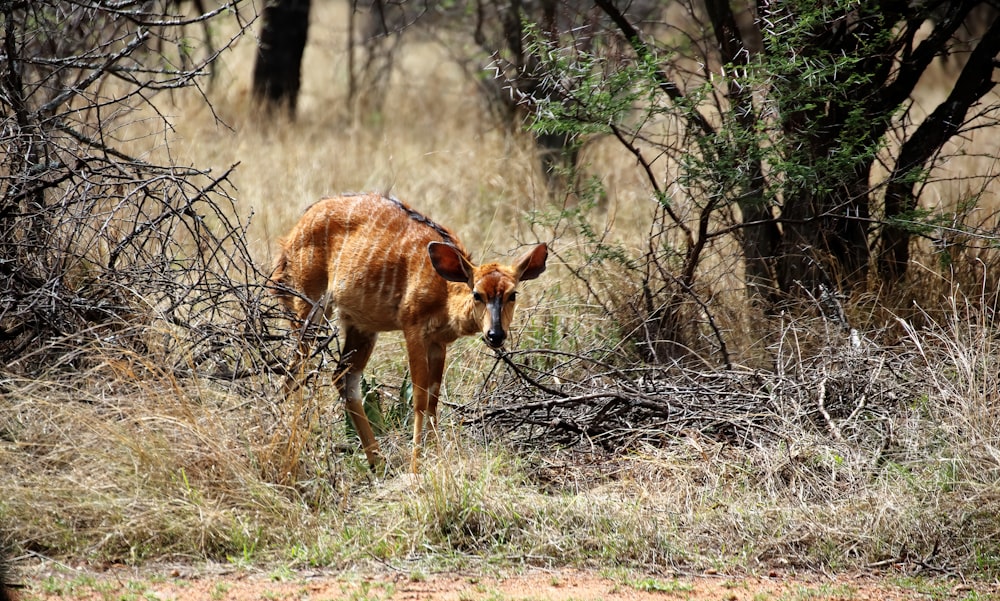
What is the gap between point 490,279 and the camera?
5.66 meters

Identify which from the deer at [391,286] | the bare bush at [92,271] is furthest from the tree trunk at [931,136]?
the bare bush at [92,271]

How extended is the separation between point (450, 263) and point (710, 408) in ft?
5.06

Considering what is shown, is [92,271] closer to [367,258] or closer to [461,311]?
[367,258]

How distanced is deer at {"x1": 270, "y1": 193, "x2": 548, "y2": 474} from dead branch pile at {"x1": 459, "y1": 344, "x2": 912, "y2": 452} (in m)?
0.34

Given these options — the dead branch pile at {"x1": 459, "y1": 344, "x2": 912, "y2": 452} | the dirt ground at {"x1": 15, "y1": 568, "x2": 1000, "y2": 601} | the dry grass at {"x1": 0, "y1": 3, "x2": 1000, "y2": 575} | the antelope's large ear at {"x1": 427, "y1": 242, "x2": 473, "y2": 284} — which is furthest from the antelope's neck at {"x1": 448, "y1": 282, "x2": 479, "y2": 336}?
the dirt ground at {"x1": 15, "y1": 568, "x2": 1000, "y2": 601}

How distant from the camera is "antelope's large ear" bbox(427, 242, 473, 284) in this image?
5781 mm

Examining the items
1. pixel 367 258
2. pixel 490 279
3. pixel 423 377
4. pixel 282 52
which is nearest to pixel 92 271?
pixel 367 258

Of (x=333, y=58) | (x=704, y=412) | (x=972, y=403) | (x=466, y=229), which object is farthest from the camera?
(x=333, y=58)

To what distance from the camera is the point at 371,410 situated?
20.9 ft

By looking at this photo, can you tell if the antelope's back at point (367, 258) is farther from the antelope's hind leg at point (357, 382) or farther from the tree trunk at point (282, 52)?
the tree trunk at point (282, 52)

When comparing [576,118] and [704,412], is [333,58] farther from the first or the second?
[704,412]

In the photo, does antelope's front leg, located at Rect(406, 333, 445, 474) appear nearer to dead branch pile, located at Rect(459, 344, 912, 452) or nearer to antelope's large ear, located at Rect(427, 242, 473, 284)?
dead branch pile, located at Rect(459, 344, 912, 452)

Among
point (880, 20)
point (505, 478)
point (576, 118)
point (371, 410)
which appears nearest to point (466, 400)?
point (371, 410)

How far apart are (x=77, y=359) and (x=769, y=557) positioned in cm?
370
